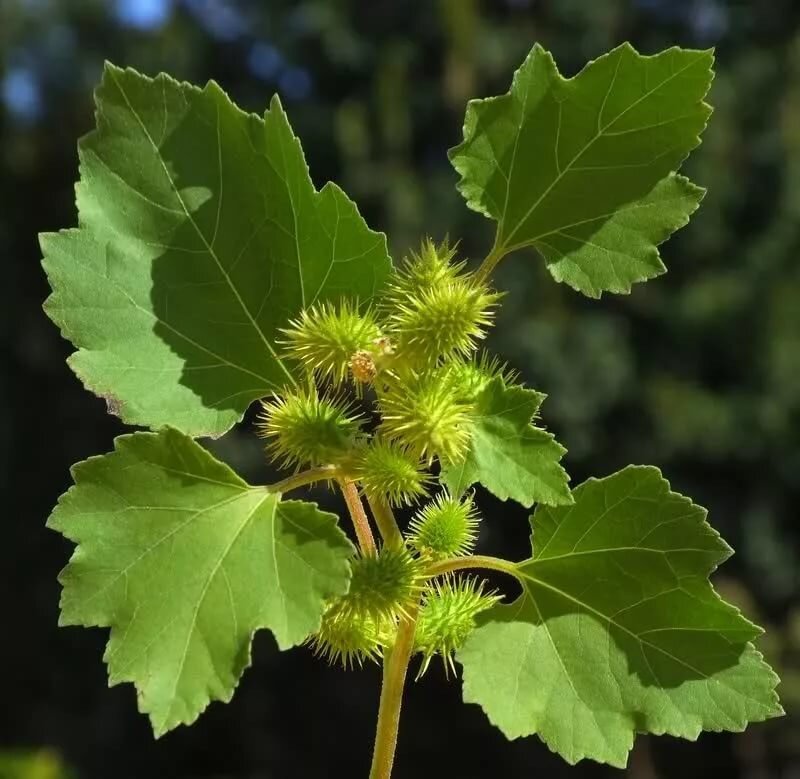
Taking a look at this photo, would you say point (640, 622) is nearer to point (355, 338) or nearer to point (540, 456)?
point (540, 456)

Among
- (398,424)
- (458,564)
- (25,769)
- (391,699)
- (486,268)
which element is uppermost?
(486,268)

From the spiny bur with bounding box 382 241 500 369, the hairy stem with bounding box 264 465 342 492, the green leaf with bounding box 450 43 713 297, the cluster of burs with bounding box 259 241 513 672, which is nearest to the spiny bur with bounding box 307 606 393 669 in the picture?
the cluster of burs with bounding box 259 241 513 672

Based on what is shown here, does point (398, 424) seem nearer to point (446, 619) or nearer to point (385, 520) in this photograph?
point (385, 520)

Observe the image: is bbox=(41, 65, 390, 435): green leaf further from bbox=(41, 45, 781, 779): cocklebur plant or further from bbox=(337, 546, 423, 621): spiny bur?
bbox=(337, 546, 423, 621): spiny bur

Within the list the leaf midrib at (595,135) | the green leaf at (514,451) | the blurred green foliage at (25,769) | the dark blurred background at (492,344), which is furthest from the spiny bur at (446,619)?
the dark blurred background at (492,344)

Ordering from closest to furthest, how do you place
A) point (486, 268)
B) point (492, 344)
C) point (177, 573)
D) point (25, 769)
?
point (177, 573)
point (486, 268)
point (25, 769)
point (492, 344)

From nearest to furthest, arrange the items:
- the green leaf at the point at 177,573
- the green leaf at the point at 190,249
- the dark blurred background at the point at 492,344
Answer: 1. the green leaf at the point at 177,573
2. the green leaf at the point at 190,249
3. the dark blurred background at the point at 492,344

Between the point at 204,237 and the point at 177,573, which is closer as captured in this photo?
the point at 177,573

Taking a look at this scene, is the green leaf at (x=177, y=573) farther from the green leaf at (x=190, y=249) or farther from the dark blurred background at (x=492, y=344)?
the dark blurred background at (x=492, y=344)

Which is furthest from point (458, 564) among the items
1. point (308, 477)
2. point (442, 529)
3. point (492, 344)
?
point (492, 344)
